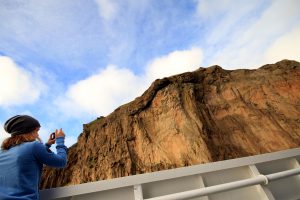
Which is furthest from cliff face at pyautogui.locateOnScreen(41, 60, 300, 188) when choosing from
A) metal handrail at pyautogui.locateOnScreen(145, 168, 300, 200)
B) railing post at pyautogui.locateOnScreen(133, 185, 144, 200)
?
→ railing post at pyautogui.locateOnScreen(133, 185, 144, 200)

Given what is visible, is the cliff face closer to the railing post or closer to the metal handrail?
the metal handrail

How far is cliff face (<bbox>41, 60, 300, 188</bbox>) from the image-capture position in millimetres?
18812

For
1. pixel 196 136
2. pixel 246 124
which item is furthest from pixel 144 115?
pixel 246 124

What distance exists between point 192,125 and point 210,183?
17.5 m

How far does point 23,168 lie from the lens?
1799mm

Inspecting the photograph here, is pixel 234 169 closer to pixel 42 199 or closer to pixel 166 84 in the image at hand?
pixel 42 199

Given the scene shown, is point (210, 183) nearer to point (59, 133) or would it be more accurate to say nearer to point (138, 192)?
point (138, 192)

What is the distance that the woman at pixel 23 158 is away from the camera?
67.3 inches

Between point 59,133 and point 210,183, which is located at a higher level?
point 59,133

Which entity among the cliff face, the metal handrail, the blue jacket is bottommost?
the metal handrail

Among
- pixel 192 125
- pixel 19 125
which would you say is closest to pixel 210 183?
pixel 19 125

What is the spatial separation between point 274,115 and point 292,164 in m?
20.4

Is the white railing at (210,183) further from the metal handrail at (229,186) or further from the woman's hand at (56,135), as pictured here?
the woman's hand at (56,135)

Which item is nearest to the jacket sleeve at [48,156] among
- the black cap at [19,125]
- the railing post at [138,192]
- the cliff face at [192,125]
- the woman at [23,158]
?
the woman at [23,158]
